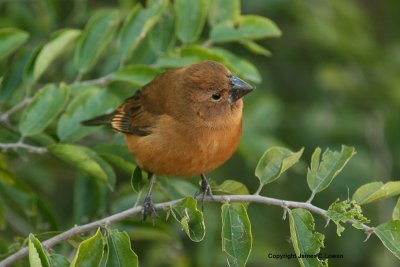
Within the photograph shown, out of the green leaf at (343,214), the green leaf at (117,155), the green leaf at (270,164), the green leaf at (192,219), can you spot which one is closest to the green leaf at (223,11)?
the green leaf at (117,155)

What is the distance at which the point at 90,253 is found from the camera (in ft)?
9.20

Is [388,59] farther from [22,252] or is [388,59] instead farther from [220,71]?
[22,252]

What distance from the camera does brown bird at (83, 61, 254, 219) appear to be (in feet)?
12.3

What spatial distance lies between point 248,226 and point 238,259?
129 mm

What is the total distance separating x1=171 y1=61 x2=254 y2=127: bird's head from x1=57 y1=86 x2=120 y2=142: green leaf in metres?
0.36

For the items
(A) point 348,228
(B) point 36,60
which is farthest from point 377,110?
(B) point 36,60

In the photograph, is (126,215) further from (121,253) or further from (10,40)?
(10,40)

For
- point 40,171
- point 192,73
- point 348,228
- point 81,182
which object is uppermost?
point 192,73

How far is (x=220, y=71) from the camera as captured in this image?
379 cm

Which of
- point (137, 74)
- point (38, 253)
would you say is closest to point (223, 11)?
point (137, 74)

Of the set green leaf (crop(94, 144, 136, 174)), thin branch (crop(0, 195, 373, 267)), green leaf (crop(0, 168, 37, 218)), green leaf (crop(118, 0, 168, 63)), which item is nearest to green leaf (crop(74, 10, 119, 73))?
green leaf (crop(118, 0, 168, 63))

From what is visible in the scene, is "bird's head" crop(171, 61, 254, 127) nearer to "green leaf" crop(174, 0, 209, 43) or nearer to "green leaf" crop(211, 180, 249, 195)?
"green leaf" crop(174, 0, 209, 43)

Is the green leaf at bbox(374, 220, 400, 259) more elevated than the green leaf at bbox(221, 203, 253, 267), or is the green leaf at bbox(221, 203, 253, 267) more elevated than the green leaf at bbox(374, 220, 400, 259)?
the green leaf at bbox(374, 220, 400, 259)

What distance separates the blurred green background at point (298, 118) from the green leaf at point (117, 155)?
651mm
